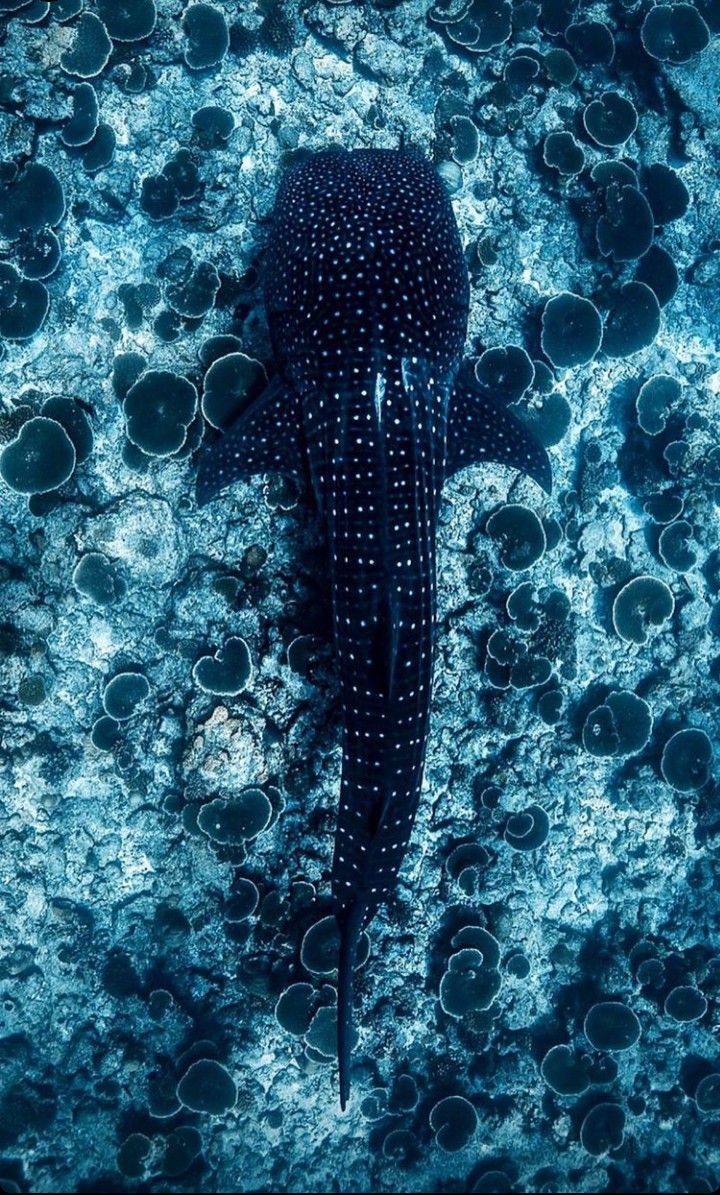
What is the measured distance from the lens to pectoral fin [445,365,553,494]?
566cm

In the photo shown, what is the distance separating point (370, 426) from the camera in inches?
192

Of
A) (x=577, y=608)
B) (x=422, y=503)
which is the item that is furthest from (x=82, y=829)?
(x=577, y=608)

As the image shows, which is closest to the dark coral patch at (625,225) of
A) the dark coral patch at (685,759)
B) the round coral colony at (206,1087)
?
the dark coral patch at (685,759)

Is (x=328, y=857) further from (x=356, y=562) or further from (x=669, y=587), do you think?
(x=669, y=587)

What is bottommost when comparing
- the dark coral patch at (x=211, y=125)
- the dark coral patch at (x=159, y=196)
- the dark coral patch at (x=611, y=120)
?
the dark coral patch at (x=159, y=196)

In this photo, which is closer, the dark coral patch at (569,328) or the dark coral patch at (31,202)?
the dark coral patch at (31,202)

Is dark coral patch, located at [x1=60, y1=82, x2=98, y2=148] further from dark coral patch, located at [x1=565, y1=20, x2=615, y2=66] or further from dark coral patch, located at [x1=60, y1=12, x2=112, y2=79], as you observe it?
dark coral patch, located at [x1=565, y1=20, x2=615, y2=66]

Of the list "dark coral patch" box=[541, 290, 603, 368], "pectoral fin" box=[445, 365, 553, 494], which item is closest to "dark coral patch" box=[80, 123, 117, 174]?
"pectoral fin" box=[445, 365, 553, 494]

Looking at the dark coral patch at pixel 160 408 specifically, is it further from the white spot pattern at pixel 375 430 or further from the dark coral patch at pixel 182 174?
the dark coral patch at pixel 182 174

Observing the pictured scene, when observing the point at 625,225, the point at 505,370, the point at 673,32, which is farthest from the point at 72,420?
the point at 673,32

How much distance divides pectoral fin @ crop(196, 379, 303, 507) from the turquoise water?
40 cm

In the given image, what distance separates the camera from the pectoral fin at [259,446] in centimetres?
548

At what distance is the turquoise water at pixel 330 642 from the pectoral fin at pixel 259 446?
0.40 metres

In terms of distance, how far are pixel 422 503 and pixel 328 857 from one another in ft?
10.1
